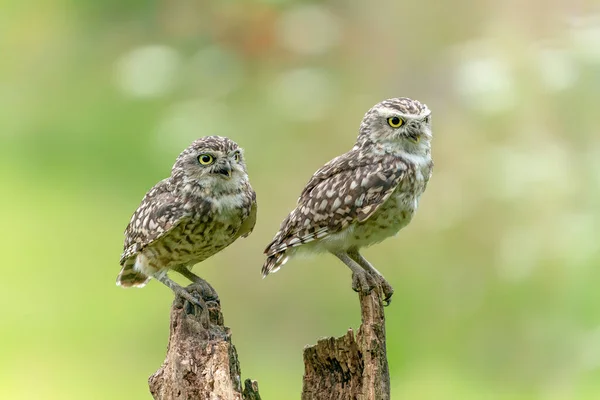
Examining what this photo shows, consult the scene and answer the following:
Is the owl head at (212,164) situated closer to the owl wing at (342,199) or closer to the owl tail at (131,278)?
the owl wing at (342,199)

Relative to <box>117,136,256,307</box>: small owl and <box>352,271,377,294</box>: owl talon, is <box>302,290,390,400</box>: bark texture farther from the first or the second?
<box>117,136,256,307</box>: small owl

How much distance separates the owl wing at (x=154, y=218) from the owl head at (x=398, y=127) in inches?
33.1

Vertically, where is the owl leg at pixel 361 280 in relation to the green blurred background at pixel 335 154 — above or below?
below

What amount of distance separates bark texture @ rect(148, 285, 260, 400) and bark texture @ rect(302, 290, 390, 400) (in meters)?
0.29

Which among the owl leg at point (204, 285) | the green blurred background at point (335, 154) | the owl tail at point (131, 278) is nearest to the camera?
the owl leg at point (204, 285)

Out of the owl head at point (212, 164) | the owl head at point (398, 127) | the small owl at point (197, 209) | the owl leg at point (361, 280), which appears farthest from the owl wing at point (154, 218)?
the owl head at point (398, 127)

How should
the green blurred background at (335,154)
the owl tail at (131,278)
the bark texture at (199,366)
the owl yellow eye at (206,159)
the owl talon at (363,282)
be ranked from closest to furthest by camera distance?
1. the bark texture at (199,366)
2. the owl talon at (363,282)
3. the owl yellow eye at (206,159)
4. the owl tail at (131,278)
5. the green blurred background at (335,154)

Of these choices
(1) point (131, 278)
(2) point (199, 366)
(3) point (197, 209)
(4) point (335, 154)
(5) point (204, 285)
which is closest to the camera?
(2) point (199, 366)

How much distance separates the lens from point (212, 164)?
3.60 metres

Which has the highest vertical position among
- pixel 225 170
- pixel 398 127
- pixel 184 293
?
pixel 398 127

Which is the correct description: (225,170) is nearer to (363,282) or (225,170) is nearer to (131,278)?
(363,282)

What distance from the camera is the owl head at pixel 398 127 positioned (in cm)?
352

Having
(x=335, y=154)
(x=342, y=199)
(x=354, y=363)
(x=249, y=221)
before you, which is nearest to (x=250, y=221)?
(x=249, y=221)

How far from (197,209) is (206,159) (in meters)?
0.22
